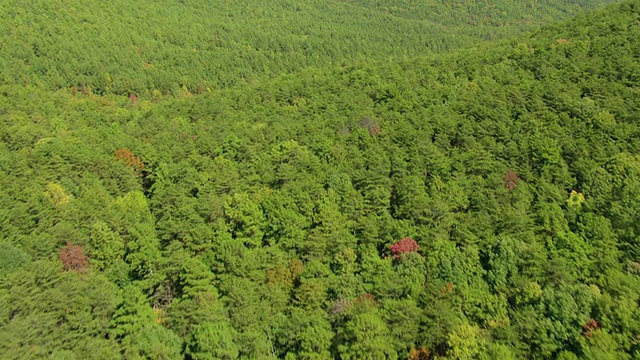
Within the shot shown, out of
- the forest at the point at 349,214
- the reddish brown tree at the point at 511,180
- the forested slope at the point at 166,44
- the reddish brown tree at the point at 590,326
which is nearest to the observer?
the reddish brown tree at the point at 590,326

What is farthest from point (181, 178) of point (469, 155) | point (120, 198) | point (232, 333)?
point (469, 155)

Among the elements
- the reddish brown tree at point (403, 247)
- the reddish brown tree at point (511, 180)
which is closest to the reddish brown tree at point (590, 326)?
the reddish brown tree at point (403, 247)

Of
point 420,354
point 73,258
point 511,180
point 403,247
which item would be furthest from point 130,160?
point 511,180

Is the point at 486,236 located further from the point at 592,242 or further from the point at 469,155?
the point at 469,155

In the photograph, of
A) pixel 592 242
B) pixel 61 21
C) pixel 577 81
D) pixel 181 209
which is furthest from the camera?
pixel 61 21

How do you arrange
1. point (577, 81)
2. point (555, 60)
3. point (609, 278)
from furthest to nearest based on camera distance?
point (555, 60)
point (577, 81)
point (609, 278)

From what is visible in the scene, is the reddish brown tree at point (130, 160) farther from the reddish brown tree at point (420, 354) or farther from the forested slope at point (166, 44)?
the forested slope at point (166, 44)

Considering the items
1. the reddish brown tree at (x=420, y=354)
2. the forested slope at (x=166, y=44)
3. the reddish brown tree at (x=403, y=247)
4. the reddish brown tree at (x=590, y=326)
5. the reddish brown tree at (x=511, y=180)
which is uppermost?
the reddish brown tree at (x=590, y=326)
